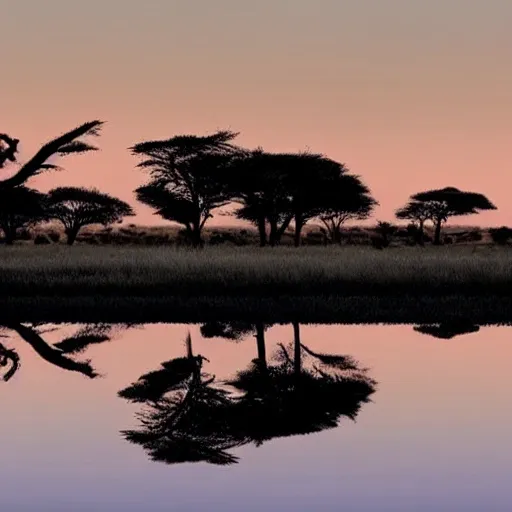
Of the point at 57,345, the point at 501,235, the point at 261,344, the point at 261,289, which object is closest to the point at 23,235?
the point at 501,235

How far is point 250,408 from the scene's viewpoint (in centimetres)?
890

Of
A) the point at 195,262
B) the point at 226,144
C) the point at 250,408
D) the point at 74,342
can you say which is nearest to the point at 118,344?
the point at 74,342

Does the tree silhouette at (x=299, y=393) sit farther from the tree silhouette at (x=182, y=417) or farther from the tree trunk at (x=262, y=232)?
the tree trunk at (x=262, y=232)

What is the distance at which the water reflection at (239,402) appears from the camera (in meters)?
7.54

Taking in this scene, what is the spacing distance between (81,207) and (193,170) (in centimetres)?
2110

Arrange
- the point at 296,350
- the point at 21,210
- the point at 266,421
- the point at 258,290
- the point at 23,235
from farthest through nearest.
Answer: the point at 23,235
the point at 21,210
the point at 258,290
the point at 296,350
the point at 266,421

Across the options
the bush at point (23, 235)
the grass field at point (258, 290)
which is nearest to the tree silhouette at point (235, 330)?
the grass field at point (258, 290)

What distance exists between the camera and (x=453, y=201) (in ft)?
244

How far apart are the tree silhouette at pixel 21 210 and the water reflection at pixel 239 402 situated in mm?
42858

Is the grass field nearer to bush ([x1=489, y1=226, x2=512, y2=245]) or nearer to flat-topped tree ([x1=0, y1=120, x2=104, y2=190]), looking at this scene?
flat-topped tree ([x1=0, y1=120, x2=104, y2=190])

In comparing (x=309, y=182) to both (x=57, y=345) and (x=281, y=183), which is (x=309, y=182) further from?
(x=57, y=345)

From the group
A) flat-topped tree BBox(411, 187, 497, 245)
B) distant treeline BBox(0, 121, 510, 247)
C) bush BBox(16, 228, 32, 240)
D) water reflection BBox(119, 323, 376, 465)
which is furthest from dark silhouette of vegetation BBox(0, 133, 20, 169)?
bush BBox(16, 228, 32, 240)

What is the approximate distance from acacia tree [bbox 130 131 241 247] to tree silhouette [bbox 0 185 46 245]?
338 inches

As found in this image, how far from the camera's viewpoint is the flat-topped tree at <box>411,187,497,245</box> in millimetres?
74062
